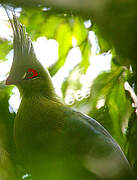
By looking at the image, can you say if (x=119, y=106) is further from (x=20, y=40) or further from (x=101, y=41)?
(x=20, y=40)

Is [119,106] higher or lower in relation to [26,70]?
lower

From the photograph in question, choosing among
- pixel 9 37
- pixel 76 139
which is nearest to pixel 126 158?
pixel 76 139

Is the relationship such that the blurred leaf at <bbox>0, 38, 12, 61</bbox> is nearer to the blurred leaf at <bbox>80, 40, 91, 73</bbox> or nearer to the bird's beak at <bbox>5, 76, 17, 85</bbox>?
the bird's beak at <bbox>5, 76, 17, 85</bbox>

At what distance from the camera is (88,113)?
0.62 metres

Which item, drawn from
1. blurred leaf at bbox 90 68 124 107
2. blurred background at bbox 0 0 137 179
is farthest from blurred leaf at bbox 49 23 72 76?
blurred leaf at bbox 90 68 124 107

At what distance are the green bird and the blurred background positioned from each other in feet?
0.07

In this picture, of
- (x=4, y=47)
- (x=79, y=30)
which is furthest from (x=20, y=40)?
(x=79, y=30)

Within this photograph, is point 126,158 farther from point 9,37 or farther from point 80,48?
point 9,37

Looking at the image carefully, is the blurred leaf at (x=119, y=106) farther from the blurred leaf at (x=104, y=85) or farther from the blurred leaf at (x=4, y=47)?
the blurred leaf at (x=4, y=47)

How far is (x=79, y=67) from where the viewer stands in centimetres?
66

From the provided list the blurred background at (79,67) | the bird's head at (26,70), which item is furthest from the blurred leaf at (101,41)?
the bird's head at (26,70)

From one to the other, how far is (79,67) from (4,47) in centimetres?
20

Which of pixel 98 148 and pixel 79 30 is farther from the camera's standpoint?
pixel 79 30

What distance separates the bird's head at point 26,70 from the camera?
0.61 metres
